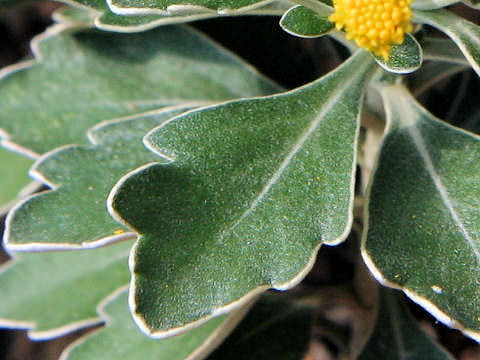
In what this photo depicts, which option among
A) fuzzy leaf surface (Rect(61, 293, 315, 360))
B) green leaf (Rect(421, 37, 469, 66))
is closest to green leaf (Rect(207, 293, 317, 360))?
fuzzy leaf surface (Rect(61, 293, 315, 360))

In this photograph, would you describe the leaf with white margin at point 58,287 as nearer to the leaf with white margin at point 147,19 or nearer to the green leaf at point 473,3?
the leaf with white margin at point 147,19

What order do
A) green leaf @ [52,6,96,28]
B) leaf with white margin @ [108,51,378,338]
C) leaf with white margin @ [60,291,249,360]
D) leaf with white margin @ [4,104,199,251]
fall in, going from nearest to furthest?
leaf with white margin @ [108,51,378,338]
leaf with white margin @ [4,104,199,251]
leaf with white margin @ [60,291,249,360]
green leaf @ [52,6,96,28]

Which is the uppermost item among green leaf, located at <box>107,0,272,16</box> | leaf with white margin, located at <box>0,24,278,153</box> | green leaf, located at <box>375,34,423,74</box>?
green leaf, located at <box>107,0,272,16</box>

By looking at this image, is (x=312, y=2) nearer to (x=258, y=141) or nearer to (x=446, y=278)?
(x=258, y=141)

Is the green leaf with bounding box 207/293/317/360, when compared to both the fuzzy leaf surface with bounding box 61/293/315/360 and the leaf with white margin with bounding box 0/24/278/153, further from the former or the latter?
the leaf with white margin with bounding box 0/24/278/153

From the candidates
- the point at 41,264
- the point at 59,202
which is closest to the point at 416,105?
the point at 59,202

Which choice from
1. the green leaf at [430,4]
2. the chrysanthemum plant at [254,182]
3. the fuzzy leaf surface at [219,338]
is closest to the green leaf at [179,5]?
the chrysanthemum plant at [254,182]
